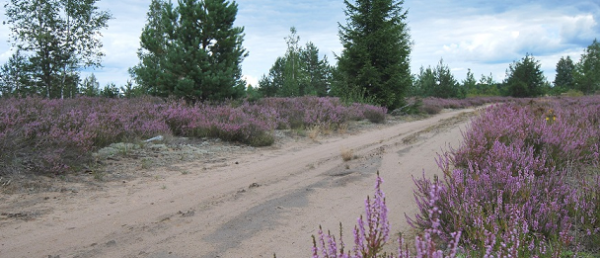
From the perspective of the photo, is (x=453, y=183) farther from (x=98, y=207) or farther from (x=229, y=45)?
(x=229, y=45)

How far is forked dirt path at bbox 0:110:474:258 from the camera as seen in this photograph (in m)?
2.97

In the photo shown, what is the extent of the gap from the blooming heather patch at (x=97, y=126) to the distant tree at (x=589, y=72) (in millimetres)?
52533

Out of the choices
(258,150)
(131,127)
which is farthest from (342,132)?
(131,127)

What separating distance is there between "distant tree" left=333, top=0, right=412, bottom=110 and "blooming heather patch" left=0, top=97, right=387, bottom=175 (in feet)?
25.1

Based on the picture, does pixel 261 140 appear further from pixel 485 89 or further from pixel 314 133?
pixel 485 89

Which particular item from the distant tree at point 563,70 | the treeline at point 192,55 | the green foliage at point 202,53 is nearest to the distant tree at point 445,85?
the treeline at point 192,55

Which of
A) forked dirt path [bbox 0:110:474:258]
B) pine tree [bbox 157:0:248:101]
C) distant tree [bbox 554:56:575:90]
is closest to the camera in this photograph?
forked dirt path [bbox 0:110:474:258]

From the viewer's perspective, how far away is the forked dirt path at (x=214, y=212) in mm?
2973

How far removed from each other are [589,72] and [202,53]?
2172 inches

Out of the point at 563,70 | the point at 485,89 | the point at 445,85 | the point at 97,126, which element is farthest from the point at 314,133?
the point at 563,70

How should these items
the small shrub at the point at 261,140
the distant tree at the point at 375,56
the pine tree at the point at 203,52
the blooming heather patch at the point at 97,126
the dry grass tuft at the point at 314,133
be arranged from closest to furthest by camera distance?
1. the blooming heather patch at the point at 97,126
2. the small shrub at the point at 261,140
3. the dry grass tuft at the point at 314,133
4. the pine tree at the point at 203,52
5. the distant tree at the point at 375,56

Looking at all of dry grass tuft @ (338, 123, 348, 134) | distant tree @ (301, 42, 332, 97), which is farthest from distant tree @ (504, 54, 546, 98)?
dry grass tuft @ (338, 123, 348, 134)

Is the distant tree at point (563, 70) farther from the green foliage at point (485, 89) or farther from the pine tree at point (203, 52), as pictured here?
the pine tree at point (203, 52)

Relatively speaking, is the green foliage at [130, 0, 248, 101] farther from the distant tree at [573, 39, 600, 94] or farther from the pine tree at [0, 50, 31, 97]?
the distant tree at [573, 39, 600, 94]
